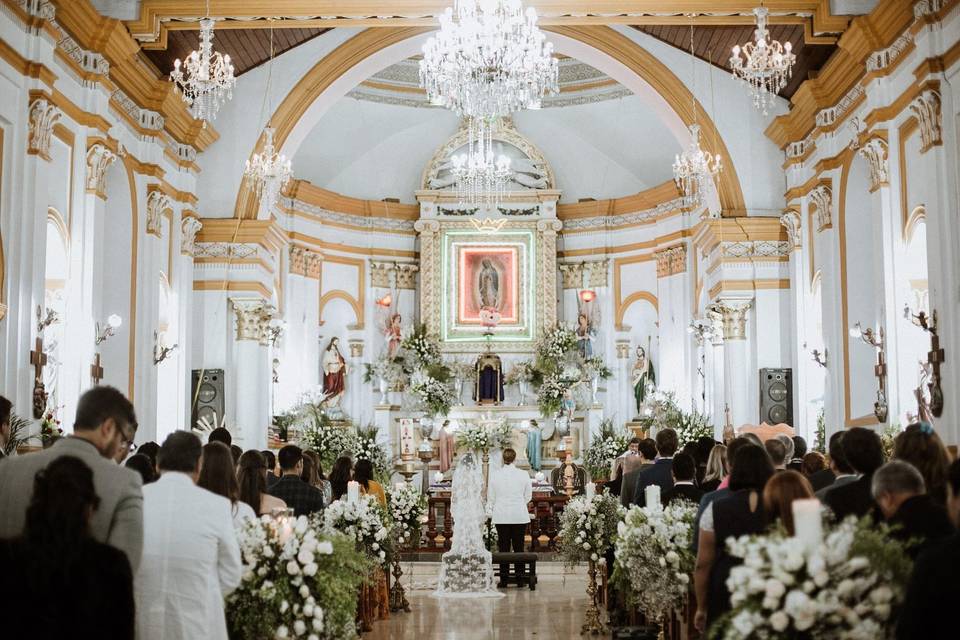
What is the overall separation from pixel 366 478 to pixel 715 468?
3.79 m

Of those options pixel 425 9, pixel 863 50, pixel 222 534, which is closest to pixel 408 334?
pixel 425 9

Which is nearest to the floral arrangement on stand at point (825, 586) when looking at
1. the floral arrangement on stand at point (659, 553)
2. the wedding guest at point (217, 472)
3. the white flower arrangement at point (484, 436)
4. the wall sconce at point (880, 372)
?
the wedding guest at point (217, 472)

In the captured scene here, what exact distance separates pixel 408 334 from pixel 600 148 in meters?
5.78

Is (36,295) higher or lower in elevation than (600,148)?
lower

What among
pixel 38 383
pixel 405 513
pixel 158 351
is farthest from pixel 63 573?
pixel 158 351

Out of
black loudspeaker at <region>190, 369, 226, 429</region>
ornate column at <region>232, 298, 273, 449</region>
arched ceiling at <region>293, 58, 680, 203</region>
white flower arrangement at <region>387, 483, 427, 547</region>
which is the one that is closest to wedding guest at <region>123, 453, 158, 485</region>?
white flower arrangement at <region>387, 483, 427, 547</region>

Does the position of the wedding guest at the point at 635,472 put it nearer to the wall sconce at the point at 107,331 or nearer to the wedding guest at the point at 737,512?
the wedding guest at the point at 737,512

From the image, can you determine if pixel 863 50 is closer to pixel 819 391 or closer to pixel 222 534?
pixel 819 391

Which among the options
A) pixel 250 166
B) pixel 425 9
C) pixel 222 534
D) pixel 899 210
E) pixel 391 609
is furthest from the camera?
pixel 250 166

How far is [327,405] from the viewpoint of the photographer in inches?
945

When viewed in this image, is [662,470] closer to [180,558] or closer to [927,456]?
[927,456]

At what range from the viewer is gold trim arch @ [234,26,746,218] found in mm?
19188

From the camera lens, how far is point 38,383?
12.4 m

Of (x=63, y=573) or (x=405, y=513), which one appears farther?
(x=405, y=513)
